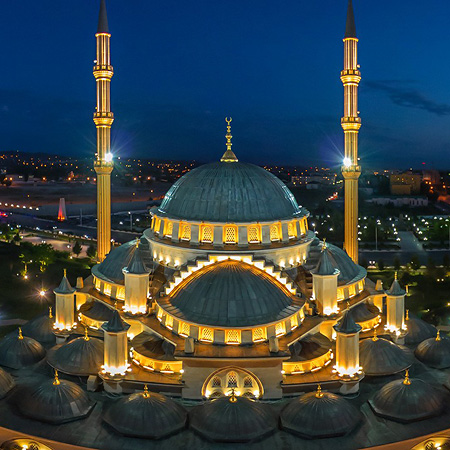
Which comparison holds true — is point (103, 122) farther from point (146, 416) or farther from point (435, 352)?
point (435, 352)

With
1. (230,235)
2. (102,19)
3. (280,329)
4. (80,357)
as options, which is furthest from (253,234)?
(102,19)

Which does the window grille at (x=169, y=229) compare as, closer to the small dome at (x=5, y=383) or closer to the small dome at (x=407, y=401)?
the small dome at (x=5, y=383)

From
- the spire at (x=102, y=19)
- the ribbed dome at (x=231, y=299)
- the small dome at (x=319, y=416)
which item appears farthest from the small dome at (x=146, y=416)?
the spire at (x=102, y=19)

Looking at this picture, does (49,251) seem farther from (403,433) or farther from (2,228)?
(403,433)

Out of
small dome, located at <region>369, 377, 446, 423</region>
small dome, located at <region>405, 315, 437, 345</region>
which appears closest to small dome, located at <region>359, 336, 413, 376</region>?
small dome, located at <region>369, 377, 446, 423</region>

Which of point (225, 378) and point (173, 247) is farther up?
point (173, 247)

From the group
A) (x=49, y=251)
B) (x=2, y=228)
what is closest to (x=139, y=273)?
Answer: (x=49, y=251)
